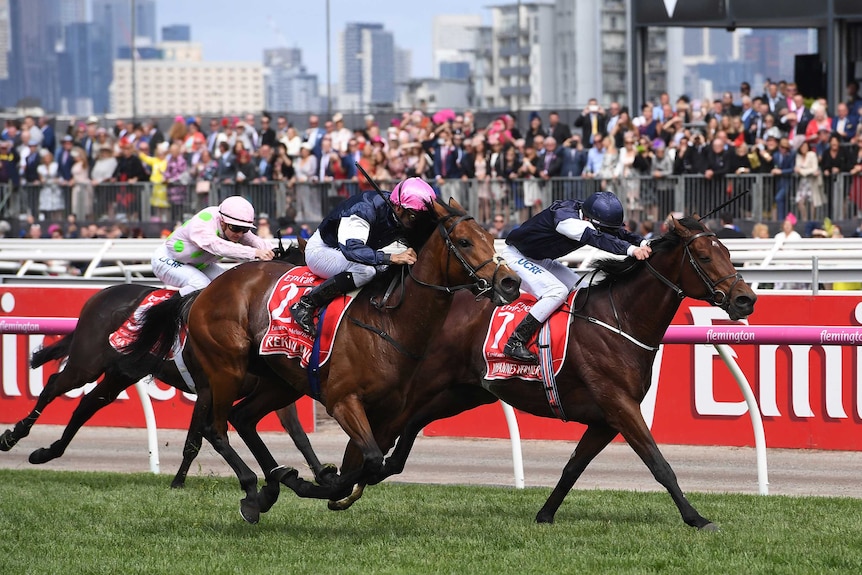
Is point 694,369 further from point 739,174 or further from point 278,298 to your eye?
point 739,174

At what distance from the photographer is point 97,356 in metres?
9.26

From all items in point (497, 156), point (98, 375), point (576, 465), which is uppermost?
point (497, 156)

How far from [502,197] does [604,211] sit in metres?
9.39

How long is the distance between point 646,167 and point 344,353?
10.2 m

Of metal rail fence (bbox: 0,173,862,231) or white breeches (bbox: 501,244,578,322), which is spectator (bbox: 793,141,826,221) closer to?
metal rail fence (bbox: 0,173,862,231)

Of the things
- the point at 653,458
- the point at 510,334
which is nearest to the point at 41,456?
the point at 510,334

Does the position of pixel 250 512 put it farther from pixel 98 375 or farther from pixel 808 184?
pixel 808 184

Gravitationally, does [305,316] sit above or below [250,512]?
above

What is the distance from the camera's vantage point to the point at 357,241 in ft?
23.1

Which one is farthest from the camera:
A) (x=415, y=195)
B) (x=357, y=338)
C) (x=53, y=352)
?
(x=53, y=352)

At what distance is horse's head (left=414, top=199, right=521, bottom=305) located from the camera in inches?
254

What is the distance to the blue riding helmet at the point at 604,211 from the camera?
7742mm

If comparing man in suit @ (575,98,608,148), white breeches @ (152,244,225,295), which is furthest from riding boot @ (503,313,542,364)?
man in suit @ (575,98,608,148)

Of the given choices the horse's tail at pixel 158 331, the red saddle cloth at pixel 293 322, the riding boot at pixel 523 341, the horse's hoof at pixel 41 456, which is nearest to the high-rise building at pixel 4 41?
the horse's hoof at pixel 41 456
